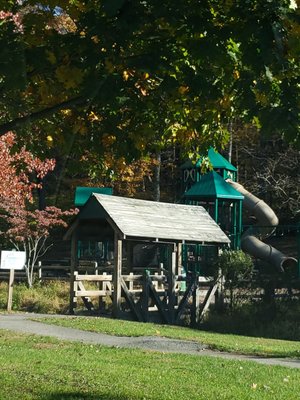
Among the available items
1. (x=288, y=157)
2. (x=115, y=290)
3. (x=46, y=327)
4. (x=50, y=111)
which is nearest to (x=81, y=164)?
(x=50, y=111)

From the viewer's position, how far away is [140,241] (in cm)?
2206

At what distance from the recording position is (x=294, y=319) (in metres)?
19.6

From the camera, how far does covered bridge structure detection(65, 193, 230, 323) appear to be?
20.5 meters

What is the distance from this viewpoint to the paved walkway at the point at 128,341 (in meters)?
12.4

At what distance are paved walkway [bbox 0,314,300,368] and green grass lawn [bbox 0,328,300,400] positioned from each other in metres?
1.02

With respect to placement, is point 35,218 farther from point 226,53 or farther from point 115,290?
point 226,53

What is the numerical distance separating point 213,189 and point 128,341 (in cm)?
1558

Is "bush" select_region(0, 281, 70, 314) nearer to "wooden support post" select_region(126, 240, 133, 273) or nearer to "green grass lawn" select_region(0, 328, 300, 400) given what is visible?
"wooden support post" select_region(126, 240, 133, 273)

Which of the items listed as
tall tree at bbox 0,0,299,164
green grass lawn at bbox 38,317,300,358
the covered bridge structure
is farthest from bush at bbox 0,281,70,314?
tall tree at bbox 0,0,299,164

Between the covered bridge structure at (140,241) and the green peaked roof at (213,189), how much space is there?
4.93m

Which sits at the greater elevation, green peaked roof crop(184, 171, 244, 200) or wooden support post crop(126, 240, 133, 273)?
green peaked roof crop(184, 171, 244, 200)

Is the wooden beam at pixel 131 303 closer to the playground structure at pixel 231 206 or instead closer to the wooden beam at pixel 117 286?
the wooden beam at pixel 117 286

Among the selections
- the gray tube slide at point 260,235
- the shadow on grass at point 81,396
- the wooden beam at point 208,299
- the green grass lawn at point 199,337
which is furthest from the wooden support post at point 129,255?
the shadow on grass at point 81,396

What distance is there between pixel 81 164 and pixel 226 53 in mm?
2529
